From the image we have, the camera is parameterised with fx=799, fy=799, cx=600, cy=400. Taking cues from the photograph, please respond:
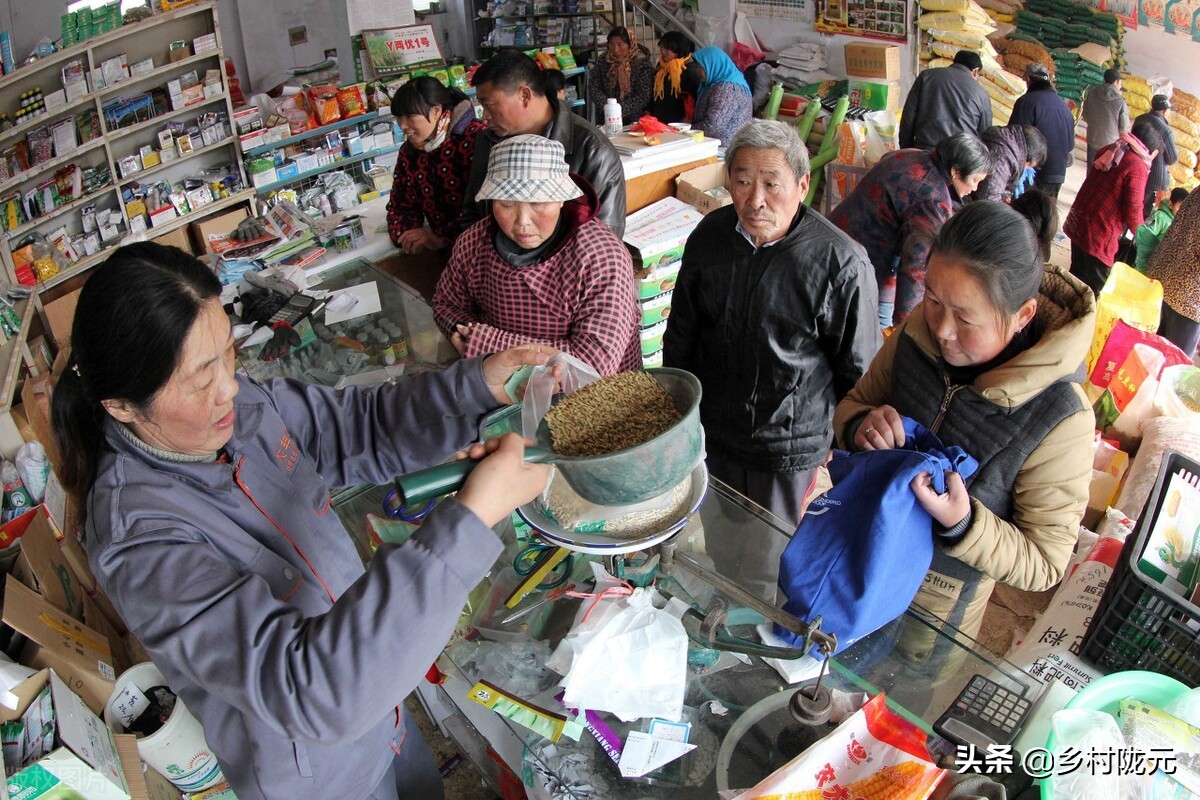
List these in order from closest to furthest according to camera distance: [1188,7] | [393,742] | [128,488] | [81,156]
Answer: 1. [128,488]
2. [393,742]
3. [1188,7]
4. [81,156]

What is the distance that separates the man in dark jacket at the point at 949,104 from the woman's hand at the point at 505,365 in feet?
14.6

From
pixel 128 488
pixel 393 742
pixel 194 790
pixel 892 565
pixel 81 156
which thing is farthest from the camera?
pixel 81 156

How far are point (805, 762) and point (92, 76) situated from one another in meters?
5.98

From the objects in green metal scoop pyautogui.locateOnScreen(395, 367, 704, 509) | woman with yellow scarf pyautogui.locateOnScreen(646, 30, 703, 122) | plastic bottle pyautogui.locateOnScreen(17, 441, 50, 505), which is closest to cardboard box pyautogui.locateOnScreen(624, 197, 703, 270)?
woman with yellow scarf pyautogui.locateOnScreen(646, 30, 703, 122)

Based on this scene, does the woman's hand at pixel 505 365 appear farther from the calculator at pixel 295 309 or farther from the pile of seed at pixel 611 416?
the calculator at pixel 295 309

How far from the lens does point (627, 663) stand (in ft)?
4.66

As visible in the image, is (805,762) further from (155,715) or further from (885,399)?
(155,715)

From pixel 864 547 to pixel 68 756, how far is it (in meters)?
1.64

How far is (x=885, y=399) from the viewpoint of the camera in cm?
196

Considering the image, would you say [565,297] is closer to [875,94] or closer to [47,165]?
[47,165]

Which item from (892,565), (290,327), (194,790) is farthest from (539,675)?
(290,327)

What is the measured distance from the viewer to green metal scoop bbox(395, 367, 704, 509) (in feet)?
3.56

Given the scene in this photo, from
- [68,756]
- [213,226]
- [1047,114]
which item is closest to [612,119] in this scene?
[1047,114]

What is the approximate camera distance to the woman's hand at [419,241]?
11.8 ft
